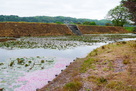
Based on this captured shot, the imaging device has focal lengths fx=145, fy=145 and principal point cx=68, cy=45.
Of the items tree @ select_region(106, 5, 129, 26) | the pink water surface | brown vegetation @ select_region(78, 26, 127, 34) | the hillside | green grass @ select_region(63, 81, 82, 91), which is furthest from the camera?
tree @ select_region(106, 5, 129, 26)

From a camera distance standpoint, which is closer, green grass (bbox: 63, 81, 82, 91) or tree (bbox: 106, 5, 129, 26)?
green grass (bbox: 63, 81, 82, 91)

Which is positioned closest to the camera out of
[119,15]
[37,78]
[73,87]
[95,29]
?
[73,87]

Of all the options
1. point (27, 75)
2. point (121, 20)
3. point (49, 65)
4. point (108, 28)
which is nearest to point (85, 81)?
point (27, 75)

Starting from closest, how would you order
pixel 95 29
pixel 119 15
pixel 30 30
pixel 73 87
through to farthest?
pixel 73 87 < pixel 30 30 < pixel 95 29 < pixel 119 15

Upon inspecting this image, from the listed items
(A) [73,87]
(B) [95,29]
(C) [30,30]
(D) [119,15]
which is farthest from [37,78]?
(D) [119,15]

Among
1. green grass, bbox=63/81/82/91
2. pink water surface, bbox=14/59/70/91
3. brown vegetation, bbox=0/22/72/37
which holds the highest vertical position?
brown vegetation, bbox=0/22/72/37

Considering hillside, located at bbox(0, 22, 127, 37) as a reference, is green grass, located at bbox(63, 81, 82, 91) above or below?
below

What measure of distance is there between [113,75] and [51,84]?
3.71m

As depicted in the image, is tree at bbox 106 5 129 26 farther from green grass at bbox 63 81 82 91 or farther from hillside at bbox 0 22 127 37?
green grass at bbox 63 81 82 91

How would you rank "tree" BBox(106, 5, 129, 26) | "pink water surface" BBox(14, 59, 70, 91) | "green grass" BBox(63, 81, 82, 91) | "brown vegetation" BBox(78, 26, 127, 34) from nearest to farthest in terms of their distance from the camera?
"green grass" BBox(63, 81, 82, 91)
"pink water surface" BBox(14, 59, 70, 91)
"brown vegetation" BBox(78, 26, 127, 34)
"tree" BBox(106, 5, 129, 26)

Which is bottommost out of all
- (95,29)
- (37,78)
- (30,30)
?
(37,78)

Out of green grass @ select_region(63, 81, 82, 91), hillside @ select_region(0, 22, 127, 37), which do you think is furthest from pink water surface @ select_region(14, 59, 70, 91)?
hillside @ select_region(0, 22, 127, 37)

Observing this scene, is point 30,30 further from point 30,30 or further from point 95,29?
point 95,29

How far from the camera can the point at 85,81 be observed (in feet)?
26.6
